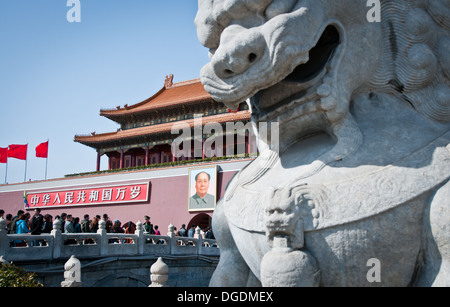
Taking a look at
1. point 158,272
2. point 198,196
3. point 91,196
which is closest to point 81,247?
point 158,272

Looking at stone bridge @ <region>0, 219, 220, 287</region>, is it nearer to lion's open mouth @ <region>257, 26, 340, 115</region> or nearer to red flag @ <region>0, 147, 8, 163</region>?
lion's open mouth @ <region>257, 26, 340, 115</region>

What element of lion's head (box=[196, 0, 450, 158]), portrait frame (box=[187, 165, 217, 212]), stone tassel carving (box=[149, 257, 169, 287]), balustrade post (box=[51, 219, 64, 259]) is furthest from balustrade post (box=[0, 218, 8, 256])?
portrait frame (box=[187, 165, 217, 212])

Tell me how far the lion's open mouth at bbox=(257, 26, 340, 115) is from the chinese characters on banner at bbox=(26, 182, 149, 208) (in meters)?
17.8

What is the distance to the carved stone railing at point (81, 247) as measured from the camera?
728 centimetres

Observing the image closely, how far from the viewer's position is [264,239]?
175 centimetres

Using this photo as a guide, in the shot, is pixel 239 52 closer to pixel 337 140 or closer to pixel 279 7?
pixel 279 7

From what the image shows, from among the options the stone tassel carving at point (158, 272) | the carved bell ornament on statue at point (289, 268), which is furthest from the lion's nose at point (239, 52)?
the stone tassel carving at point (158, 272)

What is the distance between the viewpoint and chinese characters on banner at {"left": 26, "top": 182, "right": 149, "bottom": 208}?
19578 millimetres

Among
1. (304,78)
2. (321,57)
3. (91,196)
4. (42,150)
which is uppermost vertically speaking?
(42,150)

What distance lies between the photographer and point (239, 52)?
5.55 feet

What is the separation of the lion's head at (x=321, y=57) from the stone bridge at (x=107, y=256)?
6.37 meters

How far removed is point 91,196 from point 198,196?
6.33 metres

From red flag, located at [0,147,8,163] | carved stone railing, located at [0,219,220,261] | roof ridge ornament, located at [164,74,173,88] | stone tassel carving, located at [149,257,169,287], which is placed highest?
roof ridge ornament, located at [164,74,173,88]

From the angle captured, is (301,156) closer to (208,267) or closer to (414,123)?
(414,123)
